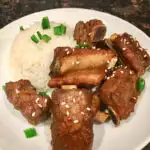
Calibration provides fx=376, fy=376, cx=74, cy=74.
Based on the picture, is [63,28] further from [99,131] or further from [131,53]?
[99,131]

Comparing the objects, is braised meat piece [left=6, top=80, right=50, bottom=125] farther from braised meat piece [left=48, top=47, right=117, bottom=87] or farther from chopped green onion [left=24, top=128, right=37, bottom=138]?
braised meat piece [left=48, top=47, right=117, bottom=87]

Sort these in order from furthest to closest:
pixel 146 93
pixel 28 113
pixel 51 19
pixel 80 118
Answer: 1. pixel 51 19
2. pixel 146 93
3. pixel 28 113
4. pixel 80 118

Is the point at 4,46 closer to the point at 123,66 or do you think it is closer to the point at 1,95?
the point at 1,95

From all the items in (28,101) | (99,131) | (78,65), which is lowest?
(99,131)

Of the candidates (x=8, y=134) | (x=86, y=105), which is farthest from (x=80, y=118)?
(x=8, y=134)

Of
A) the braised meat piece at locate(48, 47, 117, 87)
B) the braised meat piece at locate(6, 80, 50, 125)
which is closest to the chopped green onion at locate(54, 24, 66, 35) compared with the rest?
the braised meat piece at locate(48, 47, 117, 87)

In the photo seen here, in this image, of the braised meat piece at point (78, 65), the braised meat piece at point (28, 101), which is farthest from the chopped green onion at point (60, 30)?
the braised meat piece at point (28, 101)

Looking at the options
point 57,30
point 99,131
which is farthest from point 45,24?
point 99,131
